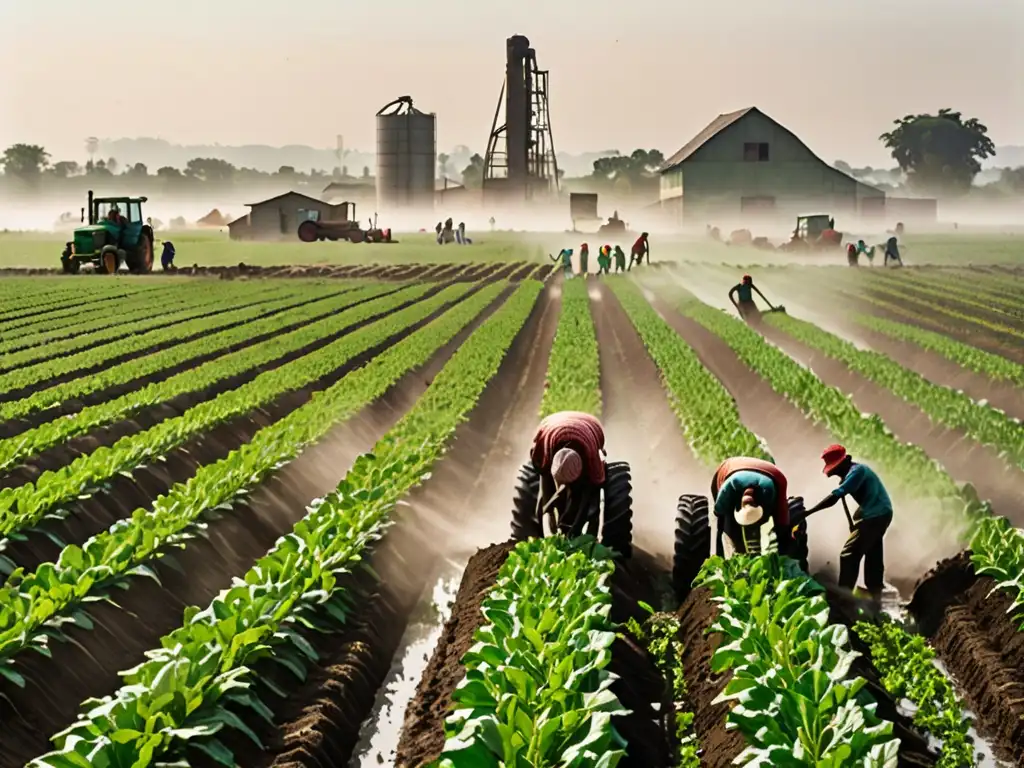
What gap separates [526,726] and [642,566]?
231 inches

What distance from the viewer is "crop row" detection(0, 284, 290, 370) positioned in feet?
83.5

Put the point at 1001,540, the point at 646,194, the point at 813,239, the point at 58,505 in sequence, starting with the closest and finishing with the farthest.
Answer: the point at 1001,540 → the point at 58,505 → the point at 813,239 → the point at 646,194

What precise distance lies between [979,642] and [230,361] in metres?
16.7

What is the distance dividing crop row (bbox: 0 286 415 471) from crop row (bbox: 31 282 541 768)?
3.99 m

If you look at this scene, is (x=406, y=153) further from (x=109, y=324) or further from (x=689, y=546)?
(x=689, y=546)

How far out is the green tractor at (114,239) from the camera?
43.2 metres

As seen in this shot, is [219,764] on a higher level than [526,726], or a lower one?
lower

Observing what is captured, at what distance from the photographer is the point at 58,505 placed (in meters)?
12.3

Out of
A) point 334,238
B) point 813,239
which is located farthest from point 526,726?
point 334,238

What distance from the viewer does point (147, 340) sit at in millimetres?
27578

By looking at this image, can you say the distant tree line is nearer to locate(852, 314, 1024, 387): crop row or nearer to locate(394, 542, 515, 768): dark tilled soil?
locate(852, 314, 1024, 387): crop row

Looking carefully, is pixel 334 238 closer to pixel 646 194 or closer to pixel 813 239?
pixel 813 239

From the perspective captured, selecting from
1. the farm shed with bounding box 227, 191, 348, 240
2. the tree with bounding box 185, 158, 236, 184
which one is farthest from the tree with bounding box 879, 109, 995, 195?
the tree with bounding box 185, 158, 236, 184

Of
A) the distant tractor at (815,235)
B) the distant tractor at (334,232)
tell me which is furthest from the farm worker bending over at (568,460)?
the distant tractor at (334,232)
